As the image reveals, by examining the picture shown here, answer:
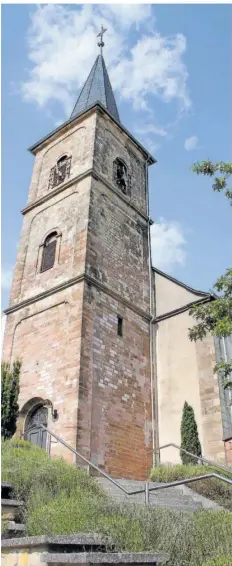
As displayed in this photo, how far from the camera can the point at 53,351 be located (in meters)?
13.8

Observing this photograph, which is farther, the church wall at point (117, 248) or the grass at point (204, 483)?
the church wall at point (117, 248)

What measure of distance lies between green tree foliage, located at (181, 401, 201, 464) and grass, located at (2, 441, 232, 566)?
23.1 feet

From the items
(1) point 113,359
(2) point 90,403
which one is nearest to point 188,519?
(2) point 90,403

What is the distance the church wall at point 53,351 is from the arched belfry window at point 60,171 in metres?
6.14

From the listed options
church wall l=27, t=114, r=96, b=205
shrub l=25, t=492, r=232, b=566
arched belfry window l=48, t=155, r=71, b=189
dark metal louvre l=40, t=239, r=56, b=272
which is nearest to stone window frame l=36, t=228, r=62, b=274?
dark metal louvre l=40, t=239, r=56, b=272

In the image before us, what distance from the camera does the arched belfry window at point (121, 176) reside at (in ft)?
63.8

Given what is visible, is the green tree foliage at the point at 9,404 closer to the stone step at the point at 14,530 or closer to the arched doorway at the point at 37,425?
the arched doorway at the point at 37,425

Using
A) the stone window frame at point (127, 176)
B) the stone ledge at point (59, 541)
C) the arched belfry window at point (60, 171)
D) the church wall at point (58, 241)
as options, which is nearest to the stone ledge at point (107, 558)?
the stone ledge at point (59, 541)

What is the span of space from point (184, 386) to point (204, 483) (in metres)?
5.34

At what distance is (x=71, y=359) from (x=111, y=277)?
4005mm

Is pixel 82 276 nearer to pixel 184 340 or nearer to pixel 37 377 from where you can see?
pixel 37 377

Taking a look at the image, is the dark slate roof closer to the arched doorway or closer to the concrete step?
the arched doorway

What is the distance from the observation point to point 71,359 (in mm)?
12852

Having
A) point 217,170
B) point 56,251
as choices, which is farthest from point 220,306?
point 56,251
